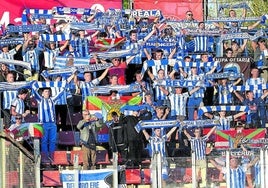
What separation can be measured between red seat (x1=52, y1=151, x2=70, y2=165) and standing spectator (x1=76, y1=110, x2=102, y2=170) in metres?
0.44

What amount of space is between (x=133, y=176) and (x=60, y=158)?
1825mm

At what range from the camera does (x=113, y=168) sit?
22266mm

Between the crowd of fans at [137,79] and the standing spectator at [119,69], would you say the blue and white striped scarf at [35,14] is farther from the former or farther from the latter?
the standing spectator at [119,69]

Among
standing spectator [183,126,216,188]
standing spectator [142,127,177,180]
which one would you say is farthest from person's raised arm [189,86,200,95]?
standing spectator [142,127,177,180]

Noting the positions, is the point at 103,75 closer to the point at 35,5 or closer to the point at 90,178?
the point at 90,178

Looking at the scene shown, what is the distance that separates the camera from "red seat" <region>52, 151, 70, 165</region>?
2379cm

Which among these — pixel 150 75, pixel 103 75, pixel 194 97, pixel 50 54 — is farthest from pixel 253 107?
pixel 50 54

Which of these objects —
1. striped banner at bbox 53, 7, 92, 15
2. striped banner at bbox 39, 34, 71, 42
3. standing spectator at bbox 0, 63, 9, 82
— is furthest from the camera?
striped banner at bbox 53, 7, 92, 15

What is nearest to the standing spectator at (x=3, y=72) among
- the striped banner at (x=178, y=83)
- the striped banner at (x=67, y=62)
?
the striped banner at (x=67, y=62)

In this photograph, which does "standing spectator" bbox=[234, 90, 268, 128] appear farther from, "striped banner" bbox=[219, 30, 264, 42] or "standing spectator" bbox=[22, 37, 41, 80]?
"standing spectator" bbox=[22, 37, 41, 80]

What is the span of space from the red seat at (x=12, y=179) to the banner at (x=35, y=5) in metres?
10.8

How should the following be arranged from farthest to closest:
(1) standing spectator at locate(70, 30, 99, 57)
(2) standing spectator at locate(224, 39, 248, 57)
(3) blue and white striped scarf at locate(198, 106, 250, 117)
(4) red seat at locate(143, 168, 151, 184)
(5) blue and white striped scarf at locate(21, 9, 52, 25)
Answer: (5) blue and white striped scarf at locate(21, 9, 52, 25)
(2) standing spectator at locate(224, 39, 248, 57)
(1) standing spectator at locate(70, 30, 99, 57)
(3) blue and white striped scarf at locate(198, 106, 250, 117)
(4) red seat at locate(143, 168, 151, 184)

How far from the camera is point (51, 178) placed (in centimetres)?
2228

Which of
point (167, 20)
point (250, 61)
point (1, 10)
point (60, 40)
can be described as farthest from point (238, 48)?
point (1, 10)
